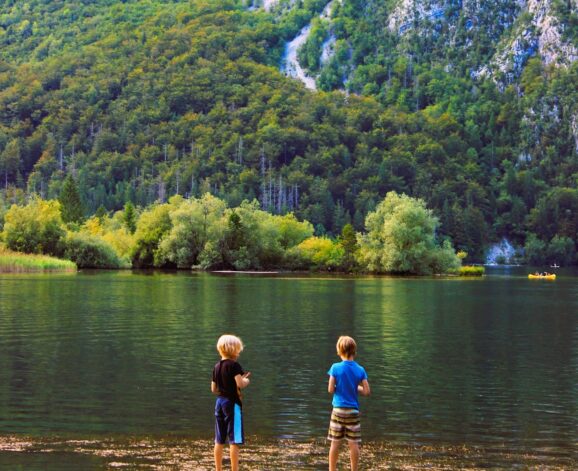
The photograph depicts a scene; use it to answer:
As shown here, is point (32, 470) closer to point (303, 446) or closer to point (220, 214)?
point (303, 446)

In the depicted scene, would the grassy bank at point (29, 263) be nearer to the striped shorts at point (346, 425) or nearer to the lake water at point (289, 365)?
the lake water at point (289, 365)

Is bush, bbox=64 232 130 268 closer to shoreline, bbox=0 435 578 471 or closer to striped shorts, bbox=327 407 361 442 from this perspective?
shoreline, bbox=0 435 578 471

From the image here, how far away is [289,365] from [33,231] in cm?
9803

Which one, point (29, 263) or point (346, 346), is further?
point (29, 263)

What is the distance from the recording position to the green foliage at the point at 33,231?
13075 cm

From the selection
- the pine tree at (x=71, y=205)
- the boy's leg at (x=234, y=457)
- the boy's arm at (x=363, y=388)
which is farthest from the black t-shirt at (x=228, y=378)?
the pine tree at (x=71, y=205)

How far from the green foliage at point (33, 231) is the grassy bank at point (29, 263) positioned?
490 centimetres

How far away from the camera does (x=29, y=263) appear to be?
11712cm

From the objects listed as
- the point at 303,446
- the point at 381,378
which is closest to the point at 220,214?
the point at 381,378

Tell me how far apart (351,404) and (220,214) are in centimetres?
12898

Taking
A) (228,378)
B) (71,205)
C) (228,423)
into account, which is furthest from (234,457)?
(71,205)

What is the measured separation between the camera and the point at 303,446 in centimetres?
2481

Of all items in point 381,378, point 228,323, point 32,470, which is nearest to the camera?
point 32,470

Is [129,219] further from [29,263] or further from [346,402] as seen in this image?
[346,402]
